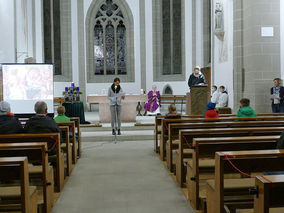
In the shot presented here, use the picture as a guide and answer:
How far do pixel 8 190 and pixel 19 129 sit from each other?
131 cm

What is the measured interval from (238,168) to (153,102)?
10.4 m

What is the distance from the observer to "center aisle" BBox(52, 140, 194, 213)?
3770mm

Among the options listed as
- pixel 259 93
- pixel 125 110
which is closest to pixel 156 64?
pixel 125 110

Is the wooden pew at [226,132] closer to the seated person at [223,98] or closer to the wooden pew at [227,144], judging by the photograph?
the wooden pew at [227,144]

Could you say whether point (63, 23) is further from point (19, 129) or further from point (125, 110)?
point (19, 129)

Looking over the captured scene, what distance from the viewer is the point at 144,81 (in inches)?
648

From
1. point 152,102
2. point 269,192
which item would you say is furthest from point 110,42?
point 269,192

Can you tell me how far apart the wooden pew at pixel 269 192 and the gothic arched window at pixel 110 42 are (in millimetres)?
→ 15065

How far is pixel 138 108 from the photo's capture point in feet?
43.9

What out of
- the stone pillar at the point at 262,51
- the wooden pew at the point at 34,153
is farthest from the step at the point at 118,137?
the wooden pew at the point at 34,153

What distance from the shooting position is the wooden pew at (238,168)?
2396mm

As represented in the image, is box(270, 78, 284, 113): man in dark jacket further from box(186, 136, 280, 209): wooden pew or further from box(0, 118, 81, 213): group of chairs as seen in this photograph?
box(0, 118, 81, 213): group of chairs

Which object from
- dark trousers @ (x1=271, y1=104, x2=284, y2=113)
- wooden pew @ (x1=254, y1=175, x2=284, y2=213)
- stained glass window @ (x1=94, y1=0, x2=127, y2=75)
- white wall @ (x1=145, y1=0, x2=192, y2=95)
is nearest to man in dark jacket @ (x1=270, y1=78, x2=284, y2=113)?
dark trousers @ (x1=271, y1=104, x2=284, y2=113)

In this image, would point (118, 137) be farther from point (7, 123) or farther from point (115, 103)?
point (7, 123)
